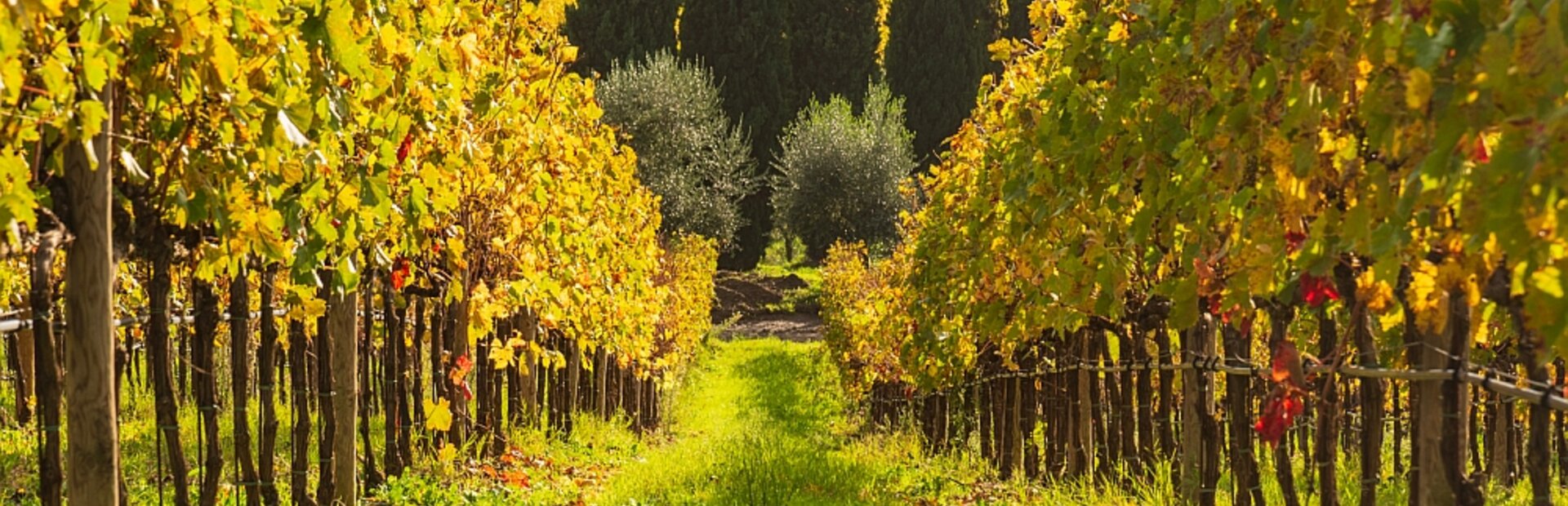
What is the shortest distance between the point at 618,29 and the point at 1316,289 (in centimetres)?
4554

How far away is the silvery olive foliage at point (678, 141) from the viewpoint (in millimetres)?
37688

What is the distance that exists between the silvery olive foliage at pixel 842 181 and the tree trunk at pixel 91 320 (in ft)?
128

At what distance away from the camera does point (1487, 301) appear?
3125 mm

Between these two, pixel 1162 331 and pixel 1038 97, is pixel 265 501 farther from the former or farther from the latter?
pixel 1162 331

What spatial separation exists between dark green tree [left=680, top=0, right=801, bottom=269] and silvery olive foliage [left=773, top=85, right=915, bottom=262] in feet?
13.3

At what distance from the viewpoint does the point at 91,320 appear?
3.41 m

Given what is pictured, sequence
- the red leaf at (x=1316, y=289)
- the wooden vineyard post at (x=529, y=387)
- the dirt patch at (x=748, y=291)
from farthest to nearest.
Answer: the dirt patch at (x=748, y=291), the wooden vineyard post at (x=529, y=387), the red leaf at (x=1316, y=289)

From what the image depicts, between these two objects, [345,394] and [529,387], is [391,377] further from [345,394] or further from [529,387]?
[529,387]

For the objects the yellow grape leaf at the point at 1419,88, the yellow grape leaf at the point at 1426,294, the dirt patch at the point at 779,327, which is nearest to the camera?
the yellow grape leaf at the point at 1419,88

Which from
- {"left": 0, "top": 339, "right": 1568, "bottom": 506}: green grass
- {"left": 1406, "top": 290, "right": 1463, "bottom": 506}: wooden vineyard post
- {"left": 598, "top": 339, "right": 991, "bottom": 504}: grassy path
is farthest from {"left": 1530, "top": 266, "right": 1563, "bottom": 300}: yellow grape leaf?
{"left": 598, "top": 339, "right": 991, "bottom": 504}: grassy path

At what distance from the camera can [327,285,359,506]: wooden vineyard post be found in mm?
6801

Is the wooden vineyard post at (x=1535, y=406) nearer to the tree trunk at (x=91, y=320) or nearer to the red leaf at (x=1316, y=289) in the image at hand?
the red leaf at (x=1316, y=289)

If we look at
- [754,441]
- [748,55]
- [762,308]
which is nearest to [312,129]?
[754,441]

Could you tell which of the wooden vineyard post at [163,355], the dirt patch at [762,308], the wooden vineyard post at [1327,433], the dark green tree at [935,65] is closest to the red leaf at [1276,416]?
the wooden vineyard post at [1327,433]
